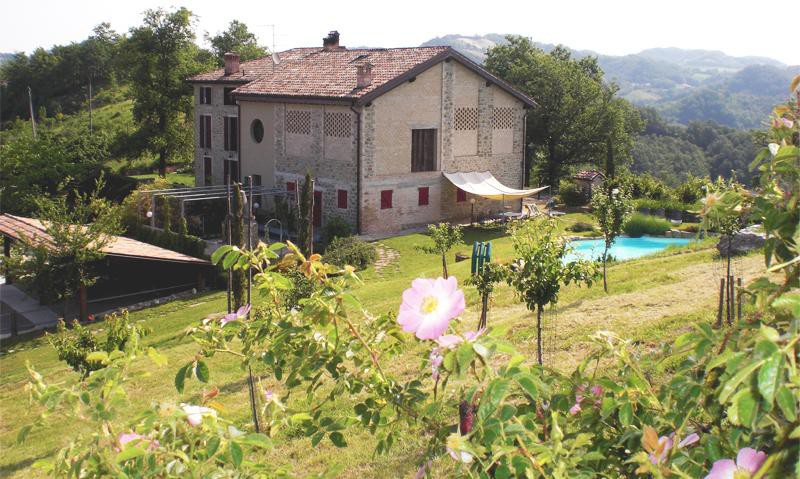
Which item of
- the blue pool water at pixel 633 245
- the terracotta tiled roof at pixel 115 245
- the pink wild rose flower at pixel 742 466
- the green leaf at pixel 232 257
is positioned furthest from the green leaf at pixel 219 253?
the blue pool water at pixel 633 245

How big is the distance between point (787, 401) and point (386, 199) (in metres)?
26.3

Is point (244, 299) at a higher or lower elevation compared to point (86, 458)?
lower

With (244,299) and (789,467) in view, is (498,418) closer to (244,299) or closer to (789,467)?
(789,467)

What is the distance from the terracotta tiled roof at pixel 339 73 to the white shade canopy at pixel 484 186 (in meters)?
3.78

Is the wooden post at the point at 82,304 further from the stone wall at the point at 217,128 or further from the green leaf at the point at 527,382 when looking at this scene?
the green leaf at the point at 527,382

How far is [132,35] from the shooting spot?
42.7m

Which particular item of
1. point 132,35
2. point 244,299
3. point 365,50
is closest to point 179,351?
point 244,299

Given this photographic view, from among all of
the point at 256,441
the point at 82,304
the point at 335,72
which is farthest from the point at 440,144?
the point at 256,441

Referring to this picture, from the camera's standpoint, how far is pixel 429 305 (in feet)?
6.90

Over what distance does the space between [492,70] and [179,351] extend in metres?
33.2

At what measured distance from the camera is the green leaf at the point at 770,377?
4.68ft

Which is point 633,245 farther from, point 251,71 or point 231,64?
point 231,64

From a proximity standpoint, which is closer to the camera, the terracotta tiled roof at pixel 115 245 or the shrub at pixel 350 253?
the terracotta tiled roof at pixel 115 245

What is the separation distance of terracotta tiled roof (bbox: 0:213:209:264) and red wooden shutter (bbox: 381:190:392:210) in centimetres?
724
